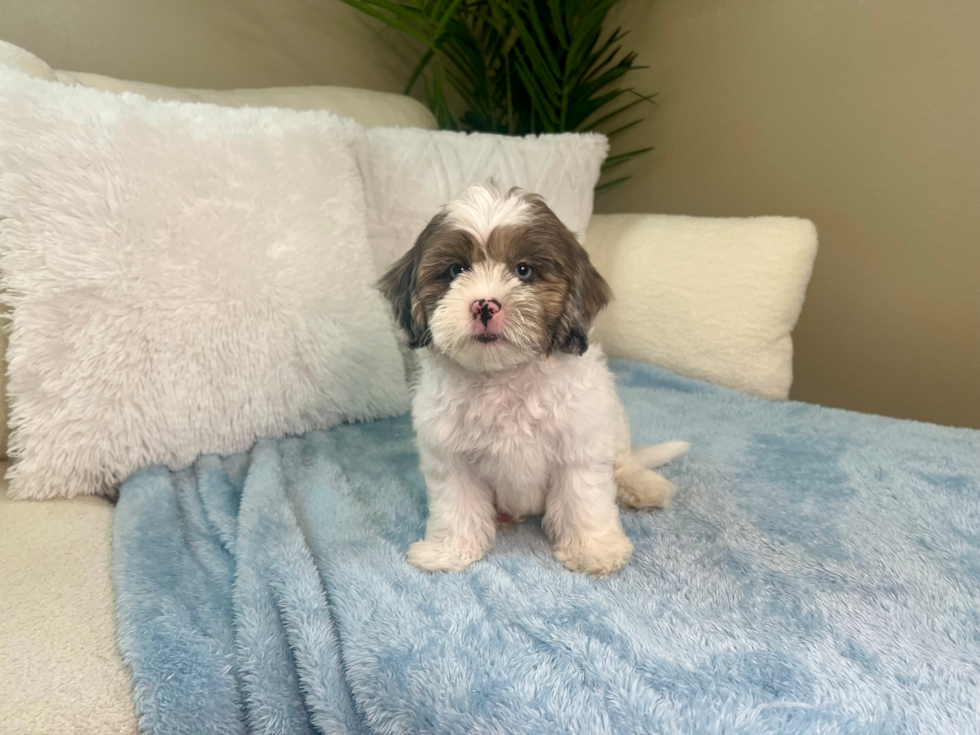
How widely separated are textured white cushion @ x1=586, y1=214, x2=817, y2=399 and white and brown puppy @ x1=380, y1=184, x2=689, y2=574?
0.77m

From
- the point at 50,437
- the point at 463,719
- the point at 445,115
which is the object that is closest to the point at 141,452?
the point at 50,437

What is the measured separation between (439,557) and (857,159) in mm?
1849

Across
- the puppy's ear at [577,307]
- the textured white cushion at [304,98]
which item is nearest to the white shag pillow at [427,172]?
the textured white cushion at [304,98]

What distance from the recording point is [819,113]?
2.02 meters

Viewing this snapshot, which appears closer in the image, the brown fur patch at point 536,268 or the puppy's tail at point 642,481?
the brown fur patch at point 536,268

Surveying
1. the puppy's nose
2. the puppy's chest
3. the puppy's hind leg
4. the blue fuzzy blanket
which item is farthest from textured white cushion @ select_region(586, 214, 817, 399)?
the puppy's nose

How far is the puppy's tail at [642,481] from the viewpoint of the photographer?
1.26m

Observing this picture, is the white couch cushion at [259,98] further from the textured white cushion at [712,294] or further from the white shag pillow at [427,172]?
the textured white cushion at [712,294]

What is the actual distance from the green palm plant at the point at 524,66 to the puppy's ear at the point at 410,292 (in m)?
1.35

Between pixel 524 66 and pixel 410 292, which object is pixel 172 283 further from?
pixel 524 66

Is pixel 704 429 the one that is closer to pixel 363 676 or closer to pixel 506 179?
pixel 506 179

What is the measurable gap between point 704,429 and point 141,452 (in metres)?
1.37

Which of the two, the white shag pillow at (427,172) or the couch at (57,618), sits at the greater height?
the white shag pillow at (427,172)

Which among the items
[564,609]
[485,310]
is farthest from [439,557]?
[485,310]
